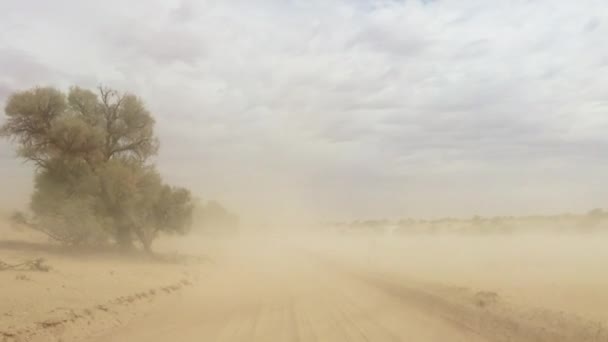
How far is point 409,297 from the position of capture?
17438mm

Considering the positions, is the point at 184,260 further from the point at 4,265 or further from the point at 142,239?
the point at 4,265

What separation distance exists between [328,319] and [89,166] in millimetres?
18673

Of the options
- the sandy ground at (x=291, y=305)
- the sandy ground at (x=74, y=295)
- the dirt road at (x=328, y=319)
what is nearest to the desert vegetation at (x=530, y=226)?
the sandy ground at (x=291, y=305)

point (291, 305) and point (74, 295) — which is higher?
point (74, 295)

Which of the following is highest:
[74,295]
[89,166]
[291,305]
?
[89,166]

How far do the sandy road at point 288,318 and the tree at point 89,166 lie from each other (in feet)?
27.1

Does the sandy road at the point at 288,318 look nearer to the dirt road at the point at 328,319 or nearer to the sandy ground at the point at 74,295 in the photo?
the dirt road at the point at 328,319

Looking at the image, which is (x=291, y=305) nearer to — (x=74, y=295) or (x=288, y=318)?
(x=288, y=318)

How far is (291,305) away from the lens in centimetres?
1575

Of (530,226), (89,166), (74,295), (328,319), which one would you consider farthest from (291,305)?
(530,226)

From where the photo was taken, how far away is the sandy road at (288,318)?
11.3 metres

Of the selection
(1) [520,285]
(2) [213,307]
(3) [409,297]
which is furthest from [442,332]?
(1) [520,285]

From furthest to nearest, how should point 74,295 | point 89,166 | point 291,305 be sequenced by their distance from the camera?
point 89,166 → point 291,305 → point 74,295

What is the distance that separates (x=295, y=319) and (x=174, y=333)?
3.26 metres
